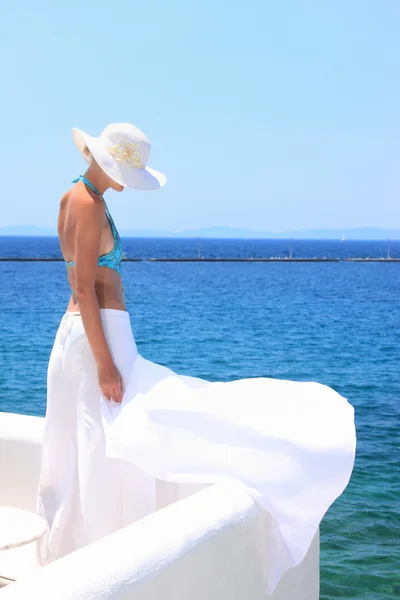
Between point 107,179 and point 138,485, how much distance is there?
1008 mm

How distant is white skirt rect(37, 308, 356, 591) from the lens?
2.46m

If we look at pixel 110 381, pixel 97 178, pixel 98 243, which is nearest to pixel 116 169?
pixel 97 178

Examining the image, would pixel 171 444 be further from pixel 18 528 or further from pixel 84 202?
pixel 84 202

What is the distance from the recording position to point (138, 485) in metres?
2.68

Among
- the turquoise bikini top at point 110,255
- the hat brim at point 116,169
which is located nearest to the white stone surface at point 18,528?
the turquoise bikini top at point 110,255

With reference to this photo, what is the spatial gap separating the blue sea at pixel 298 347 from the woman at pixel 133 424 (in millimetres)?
3289

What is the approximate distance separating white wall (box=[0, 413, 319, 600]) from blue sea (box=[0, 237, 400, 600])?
3.30 m

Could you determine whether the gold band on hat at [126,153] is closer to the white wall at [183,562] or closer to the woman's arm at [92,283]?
the woman's arm at [92,283]

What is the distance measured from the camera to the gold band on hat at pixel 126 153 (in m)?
2.66

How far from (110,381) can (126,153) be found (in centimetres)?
75

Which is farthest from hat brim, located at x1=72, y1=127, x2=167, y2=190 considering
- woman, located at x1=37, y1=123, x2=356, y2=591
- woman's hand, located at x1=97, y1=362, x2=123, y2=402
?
woman's hand, located at x1=97, y1=362, x2=123, y2=402

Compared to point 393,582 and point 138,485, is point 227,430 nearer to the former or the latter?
point 138,485

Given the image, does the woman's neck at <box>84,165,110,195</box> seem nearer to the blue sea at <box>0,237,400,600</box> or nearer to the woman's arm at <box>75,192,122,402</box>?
the woman's arm at <box>75,192,122,402</box>

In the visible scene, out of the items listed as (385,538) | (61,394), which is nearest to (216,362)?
(385,538)
